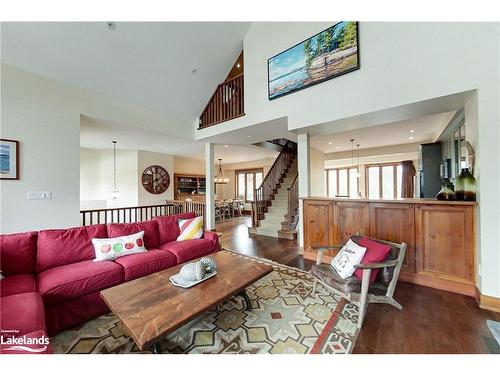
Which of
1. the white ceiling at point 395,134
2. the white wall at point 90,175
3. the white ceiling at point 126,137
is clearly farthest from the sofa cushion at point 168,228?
the white wall at point 90,175

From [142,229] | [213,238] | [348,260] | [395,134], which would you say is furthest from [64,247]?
[395,134]

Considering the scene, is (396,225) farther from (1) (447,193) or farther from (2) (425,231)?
(1) (447,193)

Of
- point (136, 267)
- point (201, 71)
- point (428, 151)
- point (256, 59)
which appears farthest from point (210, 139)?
point (428, 151)

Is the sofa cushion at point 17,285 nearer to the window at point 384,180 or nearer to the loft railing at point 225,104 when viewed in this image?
the loft railing at point 225,104

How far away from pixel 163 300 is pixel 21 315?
88 centimetres

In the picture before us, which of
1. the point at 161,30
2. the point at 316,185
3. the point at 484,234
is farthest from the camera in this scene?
the point at 316,185

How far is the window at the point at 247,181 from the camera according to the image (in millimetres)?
10070

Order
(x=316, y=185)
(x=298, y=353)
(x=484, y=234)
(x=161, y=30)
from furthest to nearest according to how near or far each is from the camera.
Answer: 1. (x=316, y=185)
2. (x=161, y=30)
3. (x=484, y=234)
4. (x=298, y=353)

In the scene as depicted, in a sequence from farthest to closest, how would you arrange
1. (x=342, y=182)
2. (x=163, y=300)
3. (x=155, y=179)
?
(x=342, y=182)
(x=155, y=179)
(x=163, y=300)

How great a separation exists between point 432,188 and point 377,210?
10.2 ft

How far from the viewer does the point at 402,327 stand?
1825 mm

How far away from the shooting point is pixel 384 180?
26.1 feet

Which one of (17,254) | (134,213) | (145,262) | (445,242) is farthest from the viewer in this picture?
(134,213)
